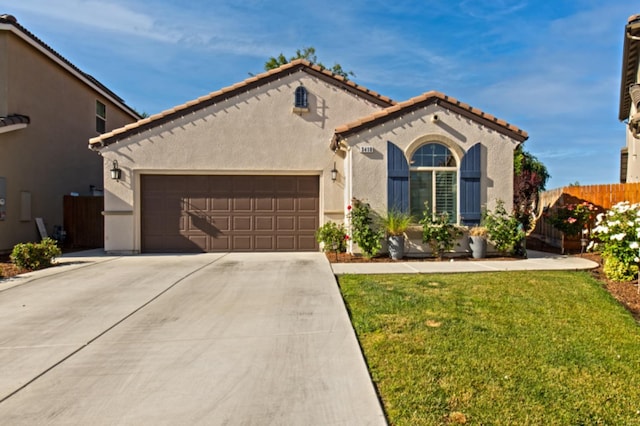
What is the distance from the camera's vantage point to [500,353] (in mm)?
3709

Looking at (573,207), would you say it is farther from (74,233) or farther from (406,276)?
(74,233)

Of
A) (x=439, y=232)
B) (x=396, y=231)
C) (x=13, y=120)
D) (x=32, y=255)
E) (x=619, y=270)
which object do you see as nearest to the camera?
(x=619, y=270)

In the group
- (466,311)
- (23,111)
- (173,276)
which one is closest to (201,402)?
(466,311)

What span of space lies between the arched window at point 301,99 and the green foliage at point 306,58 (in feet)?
46.2

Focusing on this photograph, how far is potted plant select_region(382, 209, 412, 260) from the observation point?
31.3ft

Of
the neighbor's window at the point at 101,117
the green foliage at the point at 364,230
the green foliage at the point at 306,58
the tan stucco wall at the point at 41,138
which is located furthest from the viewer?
the green foliage at the point at 306,58

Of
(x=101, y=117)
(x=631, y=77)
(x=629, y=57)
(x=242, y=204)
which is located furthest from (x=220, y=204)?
(x=631, y=77)

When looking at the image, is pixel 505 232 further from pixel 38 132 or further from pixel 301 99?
pixel 38 132

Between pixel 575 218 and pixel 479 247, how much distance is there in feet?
10.9

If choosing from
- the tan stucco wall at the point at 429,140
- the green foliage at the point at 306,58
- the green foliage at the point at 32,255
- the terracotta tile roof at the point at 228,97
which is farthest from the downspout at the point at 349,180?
the green foliage at the point at 306,58

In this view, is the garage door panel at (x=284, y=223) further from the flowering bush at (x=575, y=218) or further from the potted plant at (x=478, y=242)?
the flowering bush at (x=575, y=218)

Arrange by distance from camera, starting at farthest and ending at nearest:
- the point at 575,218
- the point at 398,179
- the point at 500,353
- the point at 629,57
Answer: the point at 629,57 < the point at 575,218 < the point at 398,179 < the point at 500,353

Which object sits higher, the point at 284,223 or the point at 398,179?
the point at 398,179

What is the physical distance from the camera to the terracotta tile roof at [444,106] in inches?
394
